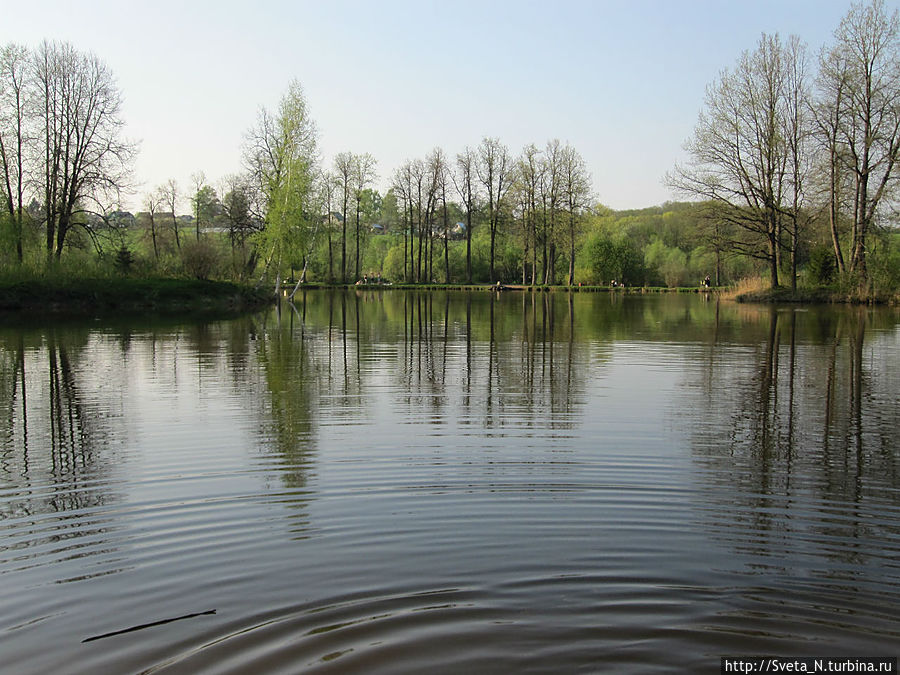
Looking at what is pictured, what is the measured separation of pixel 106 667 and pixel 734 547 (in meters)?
3.87

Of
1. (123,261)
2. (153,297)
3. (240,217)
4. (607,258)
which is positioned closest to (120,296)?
(153,297)

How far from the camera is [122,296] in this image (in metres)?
35.0

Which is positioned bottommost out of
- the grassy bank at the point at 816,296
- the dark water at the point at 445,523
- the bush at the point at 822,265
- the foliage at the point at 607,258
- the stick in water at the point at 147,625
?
the stick in water at the point at 147,625

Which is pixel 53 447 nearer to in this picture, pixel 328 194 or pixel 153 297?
pixel 153 297

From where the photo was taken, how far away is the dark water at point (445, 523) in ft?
11.9

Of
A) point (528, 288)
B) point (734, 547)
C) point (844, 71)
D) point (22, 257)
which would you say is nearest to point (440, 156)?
point (528, 288)

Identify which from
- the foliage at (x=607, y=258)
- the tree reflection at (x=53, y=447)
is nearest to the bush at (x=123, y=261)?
the tree reflection at (x=53, y=447)

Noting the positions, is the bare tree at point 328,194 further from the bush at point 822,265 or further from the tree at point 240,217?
the bush at point 822,265

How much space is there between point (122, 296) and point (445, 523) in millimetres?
33869

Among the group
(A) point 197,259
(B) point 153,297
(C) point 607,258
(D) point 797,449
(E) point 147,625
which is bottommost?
(E) point 147,625

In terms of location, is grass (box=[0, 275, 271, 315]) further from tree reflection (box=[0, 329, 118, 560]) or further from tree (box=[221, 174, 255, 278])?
tree reflection (box=[0, 329, 118, 560])

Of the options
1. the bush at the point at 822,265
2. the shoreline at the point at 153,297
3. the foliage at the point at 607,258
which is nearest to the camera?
the shoreline at the point at 153,297

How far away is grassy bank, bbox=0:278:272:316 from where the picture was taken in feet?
105

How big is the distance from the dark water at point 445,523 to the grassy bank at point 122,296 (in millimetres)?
23088
